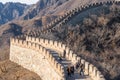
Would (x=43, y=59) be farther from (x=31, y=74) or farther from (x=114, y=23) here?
(x=114, y=23)

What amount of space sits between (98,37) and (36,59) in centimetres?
2472

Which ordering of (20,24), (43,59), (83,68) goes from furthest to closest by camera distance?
(20,24) → (43,59) → (83,68)

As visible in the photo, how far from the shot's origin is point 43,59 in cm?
4159

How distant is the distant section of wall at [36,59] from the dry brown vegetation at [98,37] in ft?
34.1

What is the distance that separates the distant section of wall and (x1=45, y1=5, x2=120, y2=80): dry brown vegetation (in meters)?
10.4

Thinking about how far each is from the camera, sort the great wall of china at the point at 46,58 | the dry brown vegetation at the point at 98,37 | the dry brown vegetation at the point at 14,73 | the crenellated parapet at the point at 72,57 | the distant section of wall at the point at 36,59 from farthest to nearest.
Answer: the dry brown vegetation at the point at 98,37 < the dry brown vegetation at the point at 14,73 < the distant section of wall at the point at 36,59 < the great wall of china at the point at 46,58 < the crenellated parapet at the point at 72,57

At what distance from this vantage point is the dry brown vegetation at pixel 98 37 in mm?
60222

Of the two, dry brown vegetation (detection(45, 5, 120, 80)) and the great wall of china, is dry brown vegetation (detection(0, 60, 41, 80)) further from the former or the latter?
dry brown vegetation (detection(45, 5, 120, 80))

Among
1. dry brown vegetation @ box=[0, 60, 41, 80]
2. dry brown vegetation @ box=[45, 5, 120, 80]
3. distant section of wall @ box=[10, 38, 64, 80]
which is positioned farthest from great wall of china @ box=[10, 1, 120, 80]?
dry brown vegetation @ box=[45, 5, 120, 80]

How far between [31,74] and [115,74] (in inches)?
567

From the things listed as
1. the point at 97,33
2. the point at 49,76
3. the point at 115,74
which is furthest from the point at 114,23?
the point at 49,76

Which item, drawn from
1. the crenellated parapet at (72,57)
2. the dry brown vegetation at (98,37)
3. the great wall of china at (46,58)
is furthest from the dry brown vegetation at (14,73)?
the dry brown vegetation at (98,37)

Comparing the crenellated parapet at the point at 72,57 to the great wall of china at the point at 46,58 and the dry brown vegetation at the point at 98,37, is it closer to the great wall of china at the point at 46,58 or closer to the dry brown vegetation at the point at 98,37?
the great wall of china at the point at 46,58

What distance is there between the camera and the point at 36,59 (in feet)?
146
